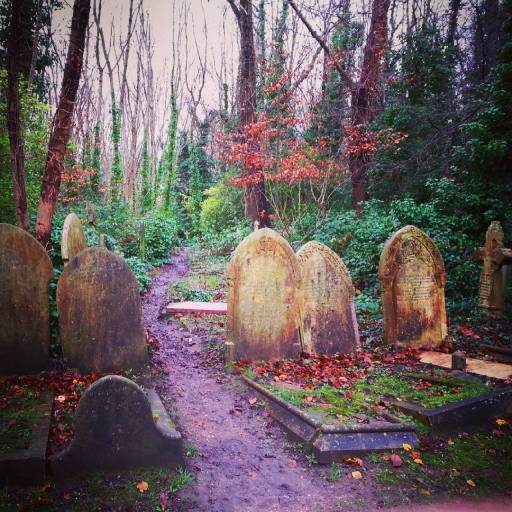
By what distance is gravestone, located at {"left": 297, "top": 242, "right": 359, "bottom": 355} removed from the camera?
5578 mm

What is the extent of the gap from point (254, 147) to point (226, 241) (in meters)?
4.89

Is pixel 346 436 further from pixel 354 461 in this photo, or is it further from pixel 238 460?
pixel 238 460

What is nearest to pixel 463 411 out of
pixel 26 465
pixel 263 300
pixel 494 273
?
pixel 263 300

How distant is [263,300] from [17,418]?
3.05 m

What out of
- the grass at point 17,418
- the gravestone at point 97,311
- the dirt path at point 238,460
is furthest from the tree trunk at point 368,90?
the grass at point 17,418

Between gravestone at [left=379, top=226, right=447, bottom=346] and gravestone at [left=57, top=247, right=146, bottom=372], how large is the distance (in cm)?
368

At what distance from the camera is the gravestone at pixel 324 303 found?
558 centimetres

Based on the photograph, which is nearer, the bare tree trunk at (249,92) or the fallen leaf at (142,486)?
the fallen leaf at (142,486)

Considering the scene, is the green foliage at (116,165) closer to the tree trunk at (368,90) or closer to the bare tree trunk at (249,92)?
the bare tree trunk at (249,92)

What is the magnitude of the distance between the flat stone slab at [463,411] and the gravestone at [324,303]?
Result: 1646 mm

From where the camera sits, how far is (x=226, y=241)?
1596 centimetres

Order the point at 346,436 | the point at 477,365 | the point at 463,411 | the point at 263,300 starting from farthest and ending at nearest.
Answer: the point at 263,300 < the point at 477,365 < the point at 463,411 < the point at 346,436

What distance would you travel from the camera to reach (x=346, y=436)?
324cm

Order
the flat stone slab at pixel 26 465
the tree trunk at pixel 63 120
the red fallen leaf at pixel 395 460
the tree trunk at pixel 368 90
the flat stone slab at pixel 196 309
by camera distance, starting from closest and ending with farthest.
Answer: the flat stone slab at pixel 26 465 < the red fallen leaf at pixel 395 460 < the tree trunk at pixel 63 120 < the flat stone slab at pixel 196 309 < the tree trunk at pixel 368 90
